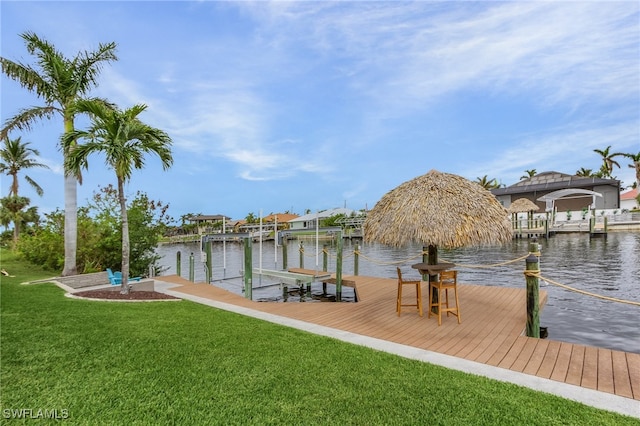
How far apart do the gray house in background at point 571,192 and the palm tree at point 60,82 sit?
131 feet

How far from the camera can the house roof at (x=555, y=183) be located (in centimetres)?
3653

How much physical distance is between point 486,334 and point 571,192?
37.3 m

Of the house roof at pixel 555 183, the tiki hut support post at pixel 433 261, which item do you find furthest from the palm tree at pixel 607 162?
the tiki hut support post at pixel 433 261

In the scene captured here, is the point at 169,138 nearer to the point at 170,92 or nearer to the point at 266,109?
the point at 170,92

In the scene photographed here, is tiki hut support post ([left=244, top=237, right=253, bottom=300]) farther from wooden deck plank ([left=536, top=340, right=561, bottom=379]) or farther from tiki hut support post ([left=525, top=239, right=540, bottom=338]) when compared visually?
wooden deck plank ([left=536, top=340, right=561, bottom=379])

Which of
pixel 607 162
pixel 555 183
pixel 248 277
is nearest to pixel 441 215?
pixel 248 277

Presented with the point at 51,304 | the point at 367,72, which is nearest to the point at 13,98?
the point at 51,304

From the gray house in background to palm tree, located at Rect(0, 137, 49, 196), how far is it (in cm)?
4927

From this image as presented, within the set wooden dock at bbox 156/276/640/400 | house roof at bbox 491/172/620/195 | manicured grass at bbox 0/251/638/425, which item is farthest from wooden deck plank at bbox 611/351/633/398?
house roof at bbox 491/172/620/195

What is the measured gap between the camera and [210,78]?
659 inches

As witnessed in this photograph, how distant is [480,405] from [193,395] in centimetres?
276

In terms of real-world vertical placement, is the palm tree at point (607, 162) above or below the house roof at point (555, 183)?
above

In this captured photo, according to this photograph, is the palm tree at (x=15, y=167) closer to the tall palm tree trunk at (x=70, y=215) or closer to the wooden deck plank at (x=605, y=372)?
the tall palm tree trunk at (x=70, y=215)

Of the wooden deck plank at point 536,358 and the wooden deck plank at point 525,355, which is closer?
the wooden deck plank at point 536,358
